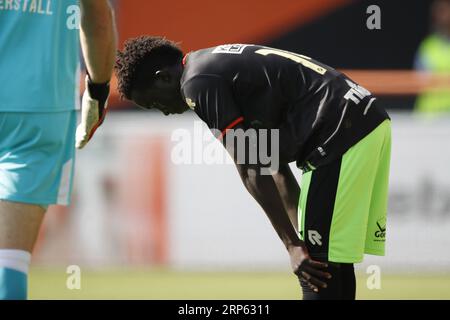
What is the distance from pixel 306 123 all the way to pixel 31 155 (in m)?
1.38

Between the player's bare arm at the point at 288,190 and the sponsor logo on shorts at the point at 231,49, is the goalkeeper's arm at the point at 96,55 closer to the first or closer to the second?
the sponsor logo on shorts at the point at 231,49

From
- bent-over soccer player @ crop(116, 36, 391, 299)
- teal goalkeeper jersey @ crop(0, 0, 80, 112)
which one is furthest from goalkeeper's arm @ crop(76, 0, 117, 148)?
bent-over soccer player @ crop(116, 36, 391, 299)

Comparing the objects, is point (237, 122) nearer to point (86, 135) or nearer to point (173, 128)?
point (86, 135)

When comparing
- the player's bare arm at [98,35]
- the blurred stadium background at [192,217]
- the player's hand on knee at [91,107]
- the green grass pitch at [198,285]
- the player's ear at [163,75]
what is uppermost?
the player's bare arm at [98,35]

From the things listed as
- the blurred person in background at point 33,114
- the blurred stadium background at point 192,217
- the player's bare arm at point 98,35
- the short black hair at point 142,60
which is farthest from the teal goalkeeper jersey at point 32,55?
the blurred stadium background at point 192,217

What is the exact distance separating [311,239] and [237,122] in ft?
2.19

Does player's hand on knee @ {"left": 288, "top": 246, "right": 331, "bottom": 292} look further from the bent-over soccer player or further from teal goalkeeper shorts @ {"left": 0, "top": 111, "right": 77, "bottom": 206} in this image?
teal goalkeeper shorts @ {"left": 0, "top": 111, "right": 77, "bottom": 206}

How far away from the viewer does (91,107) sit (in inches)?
176

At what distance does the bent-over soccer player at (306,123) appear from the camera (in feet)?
14.6

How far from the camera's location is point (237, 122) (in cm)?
435

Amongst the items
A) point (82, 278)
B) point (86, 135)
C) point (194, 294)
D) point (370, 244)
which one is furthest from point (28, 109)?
point (82, 278)

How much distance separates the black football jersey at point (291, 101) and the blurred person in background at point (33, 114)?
2.25ft

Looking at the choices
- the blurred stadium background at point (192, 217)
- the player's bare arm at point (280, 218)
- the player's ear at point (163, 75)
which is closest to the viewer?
the player's bare arm at point (280, 218)

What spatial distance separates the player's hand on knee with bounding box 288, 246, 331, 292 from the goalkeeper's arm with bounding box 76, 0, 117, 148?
1.12 m
